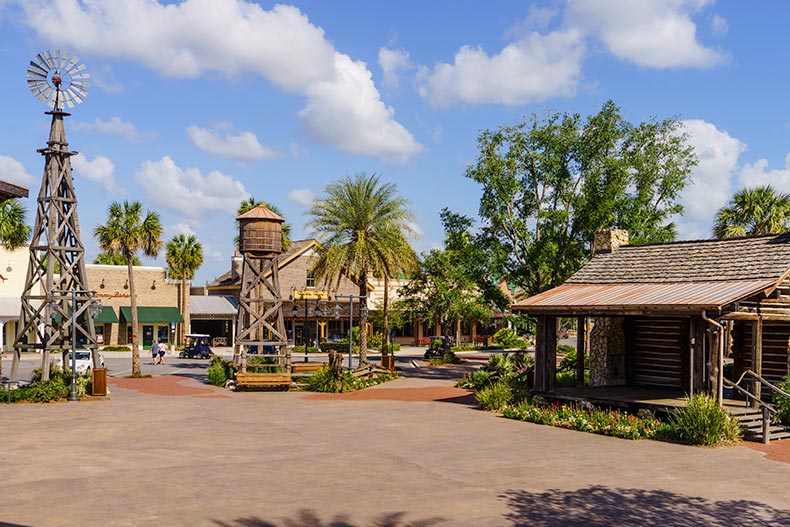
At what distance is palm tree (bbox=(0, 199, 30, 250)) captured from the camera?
39500mm

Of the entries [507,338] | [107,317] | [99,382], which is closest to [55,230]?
[99,382]

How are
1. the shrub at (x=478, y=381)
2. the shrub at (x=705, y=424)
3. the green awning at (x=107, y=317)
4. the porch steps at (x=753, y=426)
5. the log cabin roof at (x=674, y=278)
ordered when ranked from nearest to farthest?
the shrub at (x=705, y=424), the porch steps at (x=753, y=426), the log cabin roof at (x=674, y=278), the shrub at (x=478, y=381), the green awning at (x=107, y=317)

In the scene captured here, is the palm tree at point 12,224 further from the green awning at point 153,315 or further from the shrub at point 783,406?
the shrub at point 783,406

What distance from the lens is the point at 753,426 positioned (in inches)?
798

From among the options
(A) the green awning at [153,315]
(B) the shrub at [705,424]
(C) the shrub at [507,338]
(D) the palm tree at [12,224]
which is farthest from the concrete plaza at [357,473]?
(C) the shrub at [507,338]

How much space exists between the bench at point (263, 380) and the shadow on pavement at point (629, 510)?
19228 mm

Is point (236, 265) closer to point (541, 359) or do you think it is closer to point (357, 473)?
point (541, 359)

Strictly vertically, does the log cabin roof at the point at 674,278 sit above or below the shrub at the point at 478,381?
above

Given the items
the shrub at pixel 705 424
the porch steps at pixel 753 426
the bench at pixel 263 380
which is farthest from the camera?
the bench at pixel 263 380

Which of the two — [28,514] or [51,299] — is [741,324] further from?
[51,299]

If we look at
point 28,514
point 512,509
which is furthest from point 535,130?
point 28,514

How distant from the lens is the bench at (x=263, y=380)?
105 feet

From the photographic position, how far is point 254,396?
30.3 m

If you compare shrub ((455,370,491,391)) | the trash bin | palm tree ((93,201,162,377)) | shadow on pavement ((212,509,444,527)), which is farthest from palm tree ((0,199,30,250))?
shadow on pavement ((212,509,444,527))
